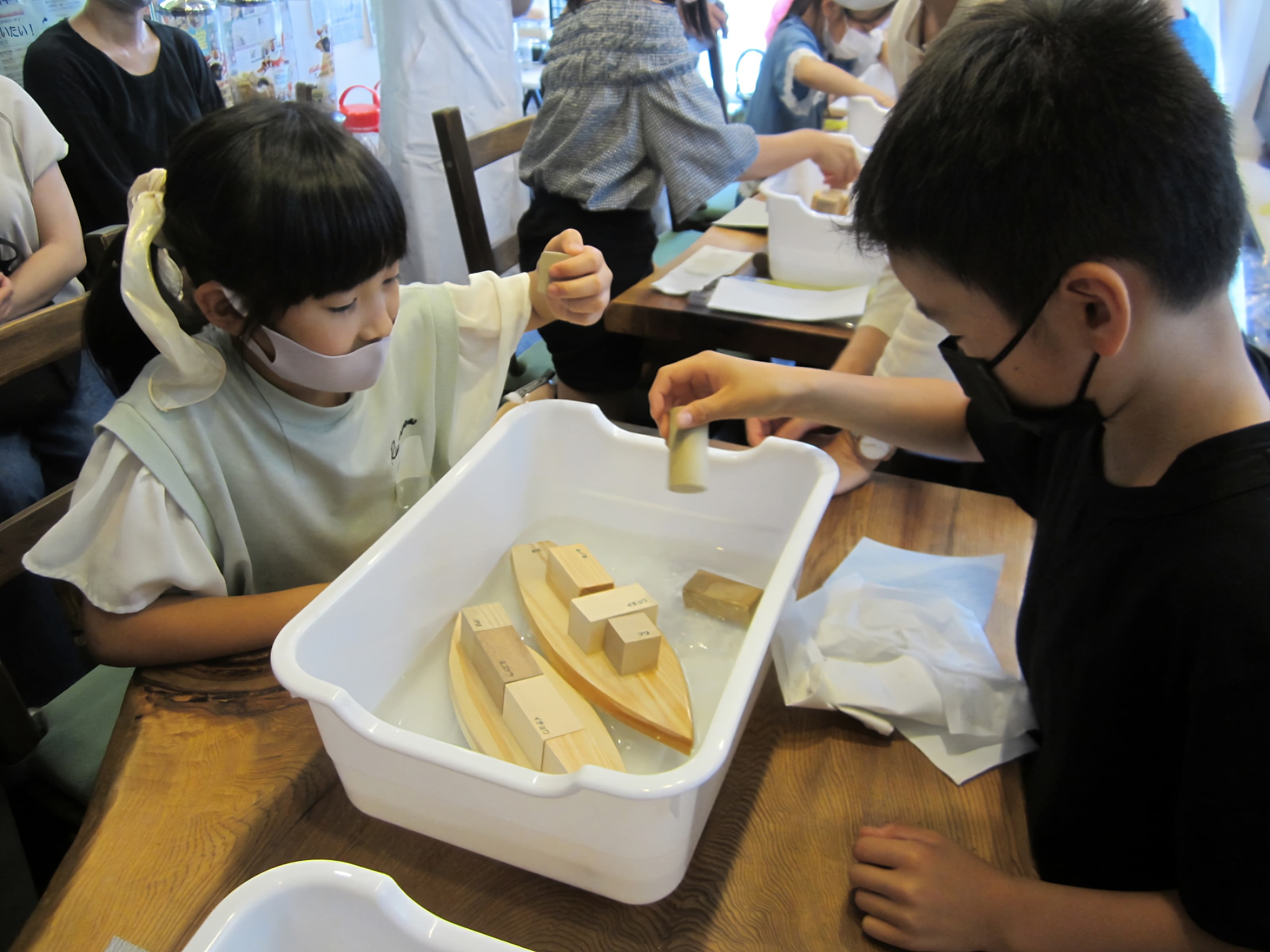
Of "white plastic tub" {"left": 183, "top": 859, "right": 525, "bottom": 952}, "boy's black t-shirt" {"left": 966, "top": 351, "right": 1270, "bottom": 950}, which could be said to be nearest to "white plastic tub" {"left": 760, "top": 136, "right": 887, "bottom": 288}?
A: "boy's black t-shirt" {"left": 966, "top": 351, "right": 1270, "bottom": 950}

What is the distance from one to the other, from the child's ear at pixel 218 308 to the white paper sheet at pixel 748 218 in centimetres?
122

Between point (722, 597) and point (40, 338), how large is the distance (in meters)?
0.71

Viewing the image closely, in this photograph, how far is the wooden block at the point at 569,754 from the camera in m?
0.51

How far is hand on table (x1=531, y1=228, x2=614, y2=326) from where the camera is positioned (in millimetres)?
914

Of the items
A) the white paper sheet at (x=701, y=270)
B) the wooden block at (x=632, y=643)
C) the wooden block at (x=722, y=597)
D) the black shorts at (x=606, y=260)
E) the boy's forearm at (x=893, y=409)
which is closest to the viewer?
the wooden block at (x=632, y=643)

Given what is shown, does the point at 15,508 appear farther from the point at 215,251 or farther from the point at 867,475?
the point at 867,475

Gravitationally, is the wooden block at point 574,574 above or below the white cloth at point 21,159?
below

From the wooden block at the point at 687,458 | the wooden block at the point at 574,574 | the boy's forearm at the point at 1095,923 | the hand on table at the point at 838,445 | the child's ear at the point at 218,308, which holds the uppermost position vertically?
the child's ear at the point at 218,308

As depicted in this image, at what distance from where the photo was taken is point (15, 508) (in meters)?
1.29

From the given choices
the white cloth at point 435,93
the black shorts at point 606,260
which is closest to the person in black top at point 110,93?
the white cloth at point 435,93

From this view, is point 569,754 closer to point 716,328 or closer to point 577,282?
point 577,282

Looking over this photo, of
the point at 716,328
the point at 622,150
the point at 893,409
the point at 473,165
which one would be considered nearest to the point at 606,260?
the point at 622,150

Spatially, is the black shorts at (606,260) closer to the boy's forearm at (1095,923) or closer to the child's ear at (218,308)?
the child's ear at (218,308)

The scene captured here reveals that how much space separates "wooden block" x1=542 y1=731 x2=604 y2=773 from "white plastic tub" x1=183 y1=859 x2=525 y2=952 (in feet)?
0.41
